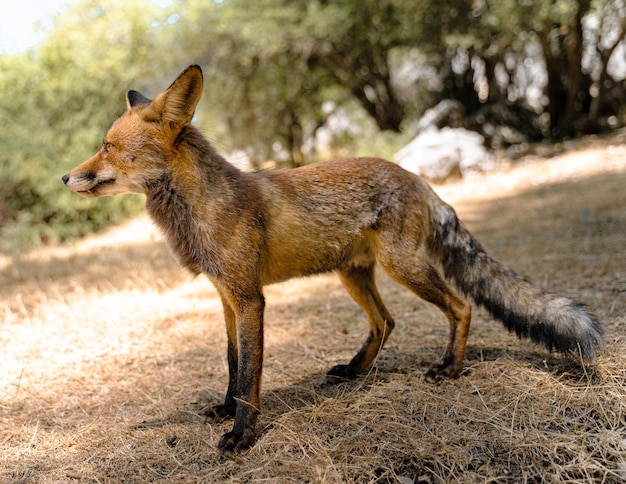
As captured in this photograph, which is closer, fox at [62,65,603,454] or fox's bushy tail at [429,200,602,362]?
fox at [62,65,603,454]

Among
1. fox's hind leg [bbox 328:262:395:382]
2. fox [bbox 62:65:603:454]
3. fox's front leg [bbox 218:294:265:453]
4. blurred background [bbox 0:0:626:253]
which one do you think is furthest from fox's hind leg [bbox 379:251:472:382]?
blurred background [bbox 0:0:626:253]

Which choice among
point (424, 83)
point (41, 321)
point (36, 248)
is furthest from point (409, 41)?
point (41, 321)

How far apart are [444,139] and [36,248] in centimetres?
1014

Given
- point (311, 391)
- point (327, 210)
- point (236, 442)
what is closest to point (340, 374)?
point (311, 391)

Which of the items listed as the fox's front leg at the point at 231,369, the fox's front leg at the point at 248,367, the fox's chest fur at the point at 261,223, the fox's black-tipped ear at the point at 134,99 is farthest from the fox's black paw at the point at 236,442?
the fox's black-tipped ear at the point at 134,99

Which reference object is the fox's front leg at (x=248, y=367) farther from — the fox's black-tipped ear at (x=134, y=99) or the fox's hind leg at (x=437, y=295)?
the fox's black-tipped ear at (x=134, y=99)

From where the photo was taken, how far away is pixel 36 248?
1242cm

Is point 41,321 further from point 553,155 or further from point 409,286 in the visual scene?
point 553,155

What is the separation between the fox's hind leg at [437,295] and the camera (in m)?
3.79

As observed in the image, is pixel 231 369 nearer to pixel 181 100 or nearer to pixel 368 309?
pixel 368 309

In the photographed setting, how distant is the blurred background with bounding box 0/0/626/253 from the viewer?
13219 millimetres

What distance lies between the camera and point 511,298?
383cm

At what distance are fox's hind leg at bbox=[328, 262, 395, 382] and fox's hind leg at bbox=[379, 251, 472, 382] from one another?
0.48 meters

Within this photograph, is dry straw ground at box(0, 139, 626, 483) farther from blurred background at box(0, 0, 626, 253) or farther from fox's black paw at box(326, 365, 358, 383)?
blurred background at box(0, 0, 626, 253)
